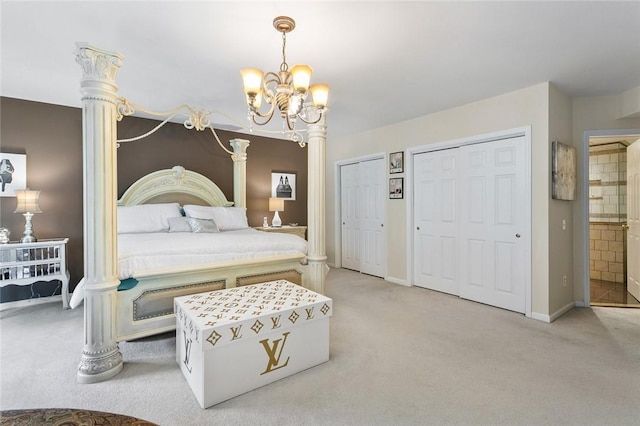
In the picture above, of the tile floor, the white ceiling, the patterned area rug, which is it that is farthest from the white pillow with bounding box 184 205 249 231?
the tile floor

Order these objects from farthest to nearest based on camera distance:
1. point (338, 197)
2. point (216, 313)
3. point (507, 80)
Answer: point (338, 197) → point (507, 80) → point (216, 313)

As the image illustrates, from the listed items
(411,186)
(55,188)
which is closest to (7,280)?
(55,188)

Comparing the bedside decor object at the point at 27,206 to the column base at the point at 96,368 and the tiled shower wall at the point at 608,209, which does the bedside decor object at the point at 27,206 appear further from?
the tiled shower wall at the point at 608,209

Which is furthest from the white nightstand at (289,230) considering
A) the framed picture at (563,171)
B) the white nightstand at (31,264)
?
the framed picture at (563,171)

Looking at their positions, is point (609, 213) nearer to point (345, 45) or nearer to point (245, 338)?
point (345, 45)

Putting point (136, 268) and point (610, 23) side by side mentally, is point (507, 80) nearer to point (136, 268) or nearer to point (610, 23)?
point (610, 23)

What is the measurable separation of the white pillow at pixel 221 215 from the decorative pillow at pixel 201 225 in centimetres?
21

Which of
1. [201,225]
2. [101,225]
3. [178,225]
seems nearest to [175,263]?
[101,225]

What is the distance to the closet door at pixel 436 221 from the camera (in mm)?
4074

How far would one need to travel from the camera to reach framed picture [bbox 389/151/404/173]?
462 cm

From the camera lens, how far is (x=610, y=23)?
2139 millimetres

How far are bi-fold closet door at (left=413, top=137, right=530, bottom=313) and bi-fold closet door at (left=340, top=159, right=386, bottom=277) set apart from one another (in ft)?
2.22

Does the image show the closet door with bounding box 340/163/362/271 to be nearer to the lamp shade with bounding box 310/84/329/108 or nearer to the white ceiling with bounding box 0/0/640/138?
the white ceiling with bounding box 0/0/640/138

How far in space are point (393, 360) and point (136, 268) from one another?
6.86 ft
